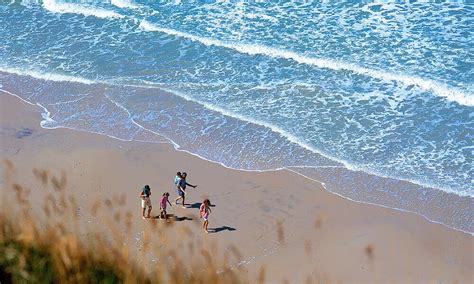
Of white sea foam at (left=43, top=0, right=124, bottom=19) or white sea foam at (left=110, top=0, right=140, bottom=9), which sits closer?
white sea foam at (left=43, top=0, right=124, bottom=19)

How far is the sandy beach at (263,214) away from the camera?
1283 cm

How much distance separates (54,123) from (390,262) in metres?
10.1

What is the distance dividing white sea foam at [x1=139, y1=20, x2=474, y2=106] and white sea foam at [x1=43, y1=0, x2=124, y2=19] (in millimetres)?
1881

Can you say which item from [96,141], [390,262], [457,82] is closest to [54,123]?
[96,141]

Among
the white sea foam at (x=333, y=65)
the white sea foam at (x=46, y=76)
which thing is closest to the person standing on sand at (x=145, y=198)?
the white sea foam at (x=46, y=76)

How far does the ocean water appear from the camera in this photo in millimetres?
16438

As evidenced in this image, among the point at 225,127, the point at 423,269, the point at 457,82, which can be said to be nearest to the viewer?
the point at 423,269

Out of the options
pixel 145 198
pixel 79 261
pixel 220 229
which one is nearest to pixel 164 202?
pixel 145 198

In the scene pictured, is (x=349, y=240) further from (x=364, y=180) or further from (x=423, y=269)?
(x=364, y=180)

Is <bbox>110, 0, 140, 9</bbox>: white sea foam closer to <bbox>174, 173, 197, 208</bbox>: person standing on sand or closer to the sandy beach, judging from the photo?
the sandy beach

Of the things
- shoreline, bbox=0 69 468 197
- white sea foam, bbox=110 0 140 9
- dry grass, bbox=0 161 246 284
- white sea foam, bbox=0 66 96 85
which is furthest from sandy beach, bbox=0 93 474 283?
white sea foam, bbox=110 0 140 9

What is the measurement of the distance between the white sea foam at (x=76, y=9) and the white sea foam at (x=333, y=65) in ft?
6.17

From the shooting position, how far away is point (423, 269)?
12852mm

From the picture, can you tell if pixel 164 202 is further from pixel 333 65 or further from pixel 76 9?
pixel 76 9
